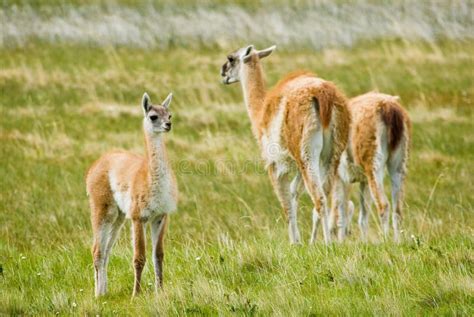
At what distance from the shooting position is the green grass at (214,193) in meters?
6.14

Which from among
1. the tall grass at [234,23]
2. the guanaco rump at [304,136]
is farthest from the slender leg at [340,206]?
the tall grass at [234,23]

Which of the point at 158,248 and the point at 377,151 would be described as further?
the point at 377,151

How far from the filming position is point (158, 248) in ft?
21.8

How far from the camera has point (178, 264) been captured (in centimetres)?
733

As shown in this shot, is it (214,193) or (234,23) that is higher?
(234,23)

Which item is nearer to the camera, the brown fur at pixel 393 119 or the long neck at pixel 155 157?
the long neck at pixel 155 157

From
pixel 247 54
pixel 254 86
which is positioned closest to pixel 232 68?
pixel 247 54

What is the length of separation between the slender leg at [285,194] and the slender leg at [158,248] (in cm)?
234

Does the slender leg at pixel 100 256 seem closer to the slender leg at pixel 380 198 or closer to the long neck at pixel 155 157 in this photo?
the long neck at pixel 155 157

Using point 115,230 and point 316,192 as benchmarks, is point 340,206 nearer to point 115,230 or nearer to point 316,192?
point 316,192

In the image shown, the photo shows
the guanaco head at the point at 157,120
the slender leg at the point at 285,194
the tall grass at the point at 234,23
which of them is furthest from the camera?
the tall grass at the point at 234,23

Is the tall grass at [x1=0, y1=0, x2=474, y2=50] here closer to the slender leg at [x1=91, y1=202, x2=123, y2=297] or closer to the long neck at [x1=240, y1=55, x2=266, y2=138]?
the long neck at [x1=240, y1=55, x2=266, y2=138]

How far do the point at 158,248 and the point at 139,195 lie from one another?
0.46m

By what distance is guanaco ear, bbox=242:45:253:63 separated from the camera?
10184mm
